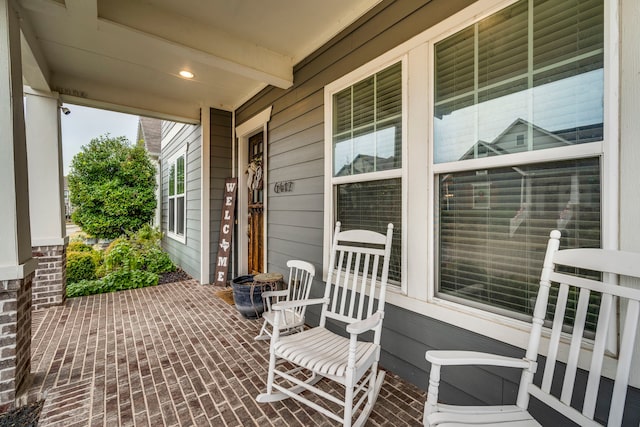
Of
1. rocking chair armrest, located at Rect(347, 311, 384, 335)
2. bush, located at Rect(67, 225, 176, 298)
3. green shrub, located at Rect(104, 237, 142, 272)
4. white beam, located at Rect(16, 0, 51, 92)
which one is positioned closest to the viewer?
rocking chair armrest, located at Rect(347, 311, 384, 335)

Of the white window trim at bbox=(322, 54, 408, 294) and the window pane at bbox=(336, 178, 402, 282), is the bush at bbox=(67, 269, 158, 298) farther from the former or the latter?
the window pane at bbox=(336, 178, 402, 282)

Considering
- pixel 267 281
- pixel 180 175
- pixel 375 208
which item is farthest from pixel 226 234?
pixel 375 208

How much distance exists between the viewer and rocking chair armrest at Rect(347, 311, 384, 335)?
1.47m

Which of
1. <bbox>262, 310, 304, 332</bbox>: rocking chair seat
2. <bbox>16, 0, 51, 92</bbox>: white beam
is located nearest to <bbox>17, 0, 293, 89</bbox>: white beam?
<bbox>16, 0, 51, 92</bbox>: white beam

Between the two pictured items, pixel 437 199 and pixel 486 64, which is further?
pixel 437 199

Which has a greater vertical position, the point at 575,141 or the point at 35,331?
the point at 575,141

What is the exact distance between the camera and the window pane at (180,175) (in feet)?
19.9

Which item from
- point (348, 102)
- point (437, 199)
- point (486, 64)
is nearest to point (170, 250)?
point (348, 102)

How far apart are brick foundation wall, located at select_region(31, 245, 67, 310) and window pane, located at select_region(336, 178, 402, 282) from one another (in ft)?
12.3

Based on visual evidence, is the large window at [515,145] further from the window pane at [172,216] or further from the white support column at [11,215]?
the window pane at [172,216]

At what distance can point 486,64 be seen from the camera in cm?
165

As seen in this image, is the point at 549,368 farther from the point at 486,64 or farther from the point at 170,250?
the point at 170,250

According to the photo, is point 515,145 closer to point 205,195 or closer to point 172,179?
point 205,195

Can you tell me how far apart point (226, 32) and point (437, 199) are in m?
2.54
